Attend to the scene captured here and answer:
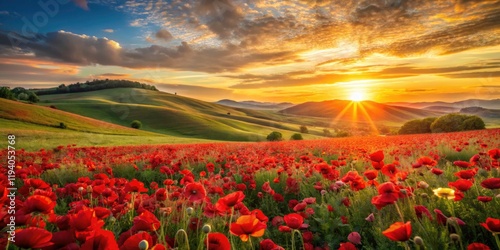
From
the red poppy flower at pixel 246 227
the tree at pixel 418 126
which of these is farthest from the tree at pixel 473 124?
the red poppy flower at pixel 246 227

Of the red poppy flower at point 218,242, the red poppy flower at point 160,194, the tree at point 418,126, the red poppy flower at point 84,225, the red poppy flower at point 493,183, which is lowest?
the tree at point 418,126

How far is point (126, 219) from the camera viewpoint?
349 cm

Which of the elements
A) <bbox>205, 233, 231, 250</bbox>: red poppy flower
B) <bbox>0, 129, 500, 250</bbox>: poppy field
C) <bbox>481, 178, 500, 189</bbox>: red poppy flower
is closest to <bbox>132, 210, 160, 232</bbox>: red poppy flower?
<bbox>0, 129, 500, 250</bbox>: poppy field

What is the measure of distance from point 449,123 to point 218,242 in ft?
136

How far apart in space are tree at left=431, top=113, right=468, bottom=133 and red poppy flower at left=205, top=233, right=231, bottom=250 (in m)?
40.5

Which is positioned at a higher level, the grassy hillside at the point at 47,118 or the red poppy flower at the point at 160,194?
the red poppy flower at the point at 160,194

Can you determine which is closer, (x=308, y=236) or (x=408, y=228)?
(x=408, y=228)

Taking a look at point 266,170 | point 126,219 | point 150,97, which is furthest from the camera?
point 150,97

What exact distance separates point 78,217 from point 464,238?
309 cm

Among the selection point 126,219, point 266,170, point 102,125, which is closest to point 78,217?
point 126,219

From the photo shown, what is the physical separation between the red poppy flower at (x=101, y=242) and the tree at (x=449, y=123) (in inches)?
1616

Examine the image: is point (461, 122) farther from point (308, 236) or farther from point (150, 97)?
point (150, 97)

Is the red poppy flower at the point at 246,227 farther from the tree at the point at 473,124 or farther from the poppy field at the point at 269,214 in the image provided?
the tree at the point at 473,124

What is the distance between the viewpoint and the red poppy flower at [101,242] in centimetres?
142
